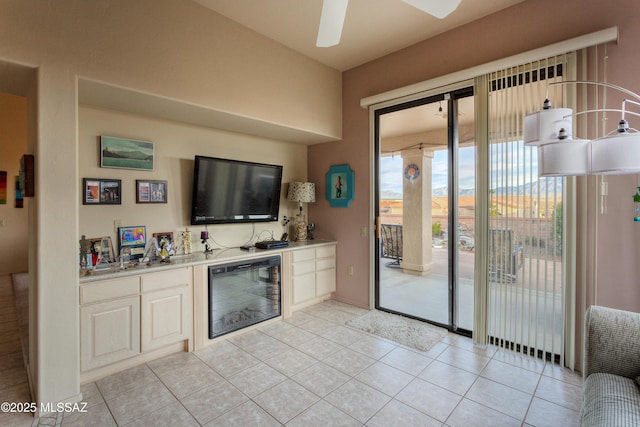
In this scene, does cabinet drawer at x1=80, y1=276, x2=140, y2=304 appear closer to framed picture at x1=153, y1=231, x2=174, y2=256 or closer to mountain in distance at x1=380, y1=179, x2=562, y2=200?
framed picture at x1=153, y1=231, x2=174, y2=256

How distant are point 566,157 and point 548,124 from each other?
0.24m

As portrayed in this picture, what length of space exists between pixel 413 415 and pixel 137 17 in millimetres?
3421

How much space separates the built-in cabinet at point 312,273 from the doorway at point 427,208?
65 centimetres

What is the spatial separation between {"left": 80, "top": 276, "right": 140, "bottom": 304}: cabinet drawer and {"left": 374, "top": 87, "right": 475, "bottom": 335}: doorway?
8.62 ft

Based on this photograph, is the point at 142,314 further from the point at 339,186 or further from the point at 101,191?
the point at 339,186

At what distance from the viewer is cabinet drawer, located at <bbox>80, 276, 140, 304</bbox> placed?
7.37ft

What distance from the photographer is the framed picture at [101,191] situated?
263 centimetres

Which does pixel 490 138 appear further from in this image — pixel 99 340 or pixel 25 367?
pixel 25 367

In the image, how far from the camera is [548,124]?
1.70 metres

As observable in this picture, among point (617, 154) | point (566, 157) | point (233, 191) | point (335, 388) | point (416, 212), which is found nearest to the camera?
point (617, 154)

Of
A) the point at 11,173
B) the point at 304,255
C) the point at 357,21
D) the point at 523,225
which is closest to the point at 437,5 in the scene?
the point at 357,21

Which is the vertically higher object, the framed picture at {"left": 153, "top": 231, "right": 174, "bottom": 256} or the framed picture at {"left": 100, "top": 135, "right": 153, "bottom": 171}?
the framed picture at {"left": 100, "top": 135, "right": 153, "bottom": 171}

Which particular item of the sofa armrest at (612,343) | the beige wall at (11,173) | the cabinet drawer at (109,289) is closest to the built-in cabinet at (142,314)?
the cabinet drawer at (109,289)

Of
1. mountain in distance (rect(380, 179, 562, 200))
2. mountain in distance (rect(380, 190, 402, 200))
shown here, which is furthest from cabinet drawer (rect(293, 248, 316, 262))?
mountain in distance (rect(380, 179, 562, 200))
